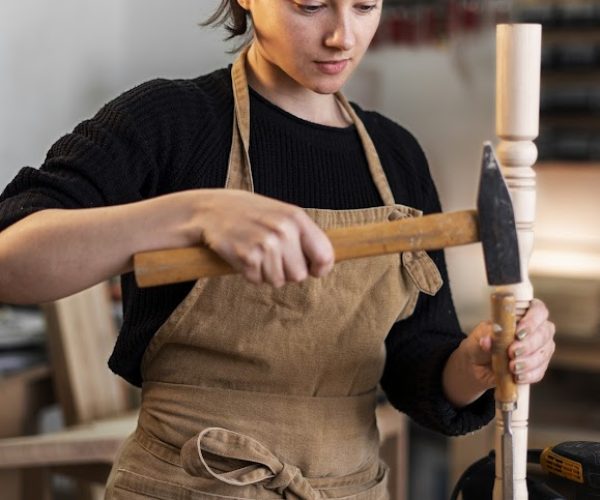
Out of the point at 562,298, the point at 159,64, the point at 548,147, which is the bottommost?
the point at 562,298

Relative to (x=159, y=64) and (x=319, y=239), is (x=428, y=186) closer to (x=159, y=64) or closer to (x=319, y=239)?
(x=319, y=239)

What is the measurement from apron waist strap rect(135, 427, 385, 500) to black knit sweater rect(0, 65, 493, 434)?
0.14 metres

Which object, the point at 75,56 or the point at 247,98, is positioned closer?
the point at 247,98

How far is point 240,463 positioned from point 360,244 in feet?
1.34

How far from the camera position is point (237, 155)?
1323 millimetres

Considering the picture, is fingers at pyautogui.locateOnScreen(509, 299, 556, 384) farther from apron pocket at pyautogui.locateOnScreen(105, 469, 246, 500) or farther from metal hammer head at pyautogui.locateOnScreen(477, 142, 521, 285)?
apron pocket at pyautogui.locateOnScreen(105, 469, 246, 500)

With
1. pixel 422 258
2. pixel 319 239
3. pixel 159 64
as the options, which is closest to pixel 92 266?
pixel 319 239

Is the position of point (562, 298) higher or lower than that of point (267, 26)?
lower

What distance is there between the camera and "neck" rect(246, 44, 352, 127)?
4.53ft

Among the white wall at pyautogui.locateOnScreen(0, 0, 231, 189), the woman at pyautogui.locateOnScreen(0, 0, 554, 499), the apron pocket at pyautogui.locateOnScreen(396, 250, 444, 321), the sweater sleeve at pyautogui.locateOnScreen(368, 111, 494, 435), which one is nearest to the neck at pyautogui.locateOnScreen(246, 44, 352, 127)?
the woman at pyautogui.locateOnScreen(0, 0, 554, 499)

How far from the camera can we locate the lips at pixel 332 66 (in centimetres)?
124

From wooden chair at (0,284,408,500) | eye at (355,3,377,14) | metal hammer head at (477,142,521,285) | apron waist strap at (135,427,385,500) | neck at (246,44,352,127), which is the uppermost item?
eye at (355,3,377,14)

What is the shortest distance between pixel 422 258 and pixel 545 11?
2218 mm

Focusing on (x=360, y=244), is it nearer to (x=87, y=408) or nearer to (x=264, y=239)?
(x=264, y=239)
